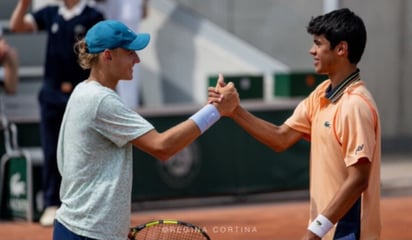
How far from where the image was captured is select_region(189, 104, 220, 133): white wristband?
5102 millimetres

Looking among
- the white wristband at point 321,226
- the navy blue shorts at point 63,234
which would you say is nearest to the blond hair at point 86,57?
the navy blue shorts at point 63,234

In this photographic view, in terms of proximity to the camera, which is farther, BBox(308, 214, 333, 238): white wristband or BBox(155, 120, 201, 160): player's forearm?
BBox(155, 120, 201, 160): player's forearm

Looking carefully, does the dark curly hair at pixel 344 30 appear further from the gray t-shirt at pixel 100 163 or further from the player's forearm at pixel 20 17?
the player's forearm at pixel 20 17

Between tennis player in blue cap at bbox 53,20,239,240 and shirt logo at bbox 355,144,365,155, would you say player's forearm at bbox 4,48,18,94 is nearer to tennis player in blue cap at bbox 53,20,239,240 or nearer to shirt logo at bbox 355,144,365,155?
tennis player in blue cap at bbox 53,20,239,240

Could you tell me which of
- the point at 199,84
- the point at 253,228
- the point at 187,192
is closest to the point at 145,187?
the point at 187,192

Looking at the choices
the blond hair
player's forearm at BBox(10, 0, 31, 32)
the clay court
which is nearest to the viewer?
the blond hair

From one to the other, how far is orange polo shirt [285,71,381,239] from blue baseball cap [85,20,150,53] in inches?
32.8

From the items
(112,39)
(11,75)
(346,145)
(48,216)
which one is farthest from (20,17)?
(346,145)

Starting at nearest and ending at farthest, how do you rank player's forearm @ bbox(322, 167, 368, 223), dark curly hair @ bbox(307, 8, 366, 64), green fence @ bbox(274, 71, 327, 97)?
player's forearm @ bbox(322, 167, 368, 223), dark curly hair @ bbox(307, 8, 366, 64), green fence @ bbox(274, 71, 327, 97)

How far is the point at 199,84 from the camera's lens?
13094 mm

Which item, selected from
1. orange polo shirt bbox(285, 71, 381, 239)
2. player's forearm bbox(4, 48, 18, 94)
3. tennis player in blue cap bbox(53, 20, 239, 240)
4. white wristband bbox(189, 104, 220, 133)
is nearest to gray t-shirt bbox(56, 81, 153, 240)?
tennis player in blue cap bbox(53, 20, 239, 240)

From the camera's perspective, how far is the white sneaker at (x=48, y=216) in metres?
9.65

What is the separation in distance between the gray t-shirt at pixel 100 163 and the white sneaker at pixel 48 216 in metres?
4.67

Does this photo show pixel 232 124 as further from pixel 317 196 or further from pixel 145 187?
pixel 317 196
